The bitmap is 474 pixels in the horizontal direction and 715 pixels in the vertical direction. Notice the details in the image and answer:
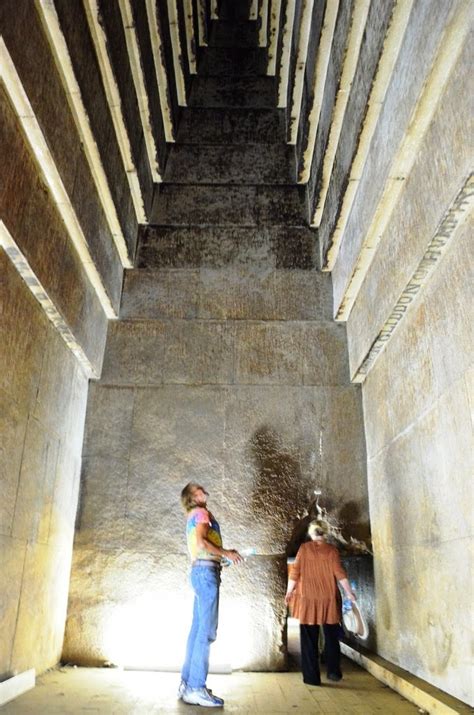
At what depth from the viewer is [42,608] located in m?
5.44

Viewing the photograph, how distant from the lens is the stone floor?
4.24m

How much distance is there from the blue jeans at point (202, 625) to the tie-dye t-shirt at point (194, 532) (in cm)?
10

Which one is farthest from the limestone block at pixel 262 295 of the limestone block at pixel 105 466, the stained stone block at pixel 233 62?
the stained stone block at pixel 233 62

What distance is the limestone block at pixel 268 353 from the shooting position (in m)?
7.01

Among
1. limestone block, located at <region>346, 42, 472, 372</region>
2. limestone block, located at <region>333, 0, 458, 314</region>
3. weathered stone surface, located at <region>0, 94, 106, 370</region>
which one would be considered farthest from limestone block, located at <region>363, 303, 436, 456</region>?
weathered stone surface, located at <region>0, 94, 106, 370</region>

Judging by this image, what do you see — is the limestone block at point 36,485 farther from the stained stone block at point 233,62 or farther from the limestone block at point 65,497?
the stained stone block at point 233,62


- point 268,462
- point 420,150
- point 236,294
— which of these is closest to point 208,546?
point 268,462

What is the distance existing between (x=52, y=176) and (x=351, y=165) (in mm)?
2986

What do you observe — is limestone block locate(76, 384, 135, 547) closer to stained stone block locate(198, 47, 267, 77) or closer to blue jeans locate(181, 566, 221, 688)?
blue jeans locate(181, 566, 221, 688)

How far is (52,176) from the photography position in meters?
4.93

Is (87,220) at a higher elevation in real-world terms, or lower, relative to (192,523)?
higher

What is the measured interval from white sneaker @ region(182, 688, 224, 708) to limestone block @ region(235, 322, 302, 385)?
355cm

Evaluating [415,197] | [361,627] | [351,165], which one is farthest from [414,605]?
[351,165]

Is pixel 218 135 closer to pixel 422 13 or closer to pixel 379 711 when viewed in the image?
pixel 422 13
